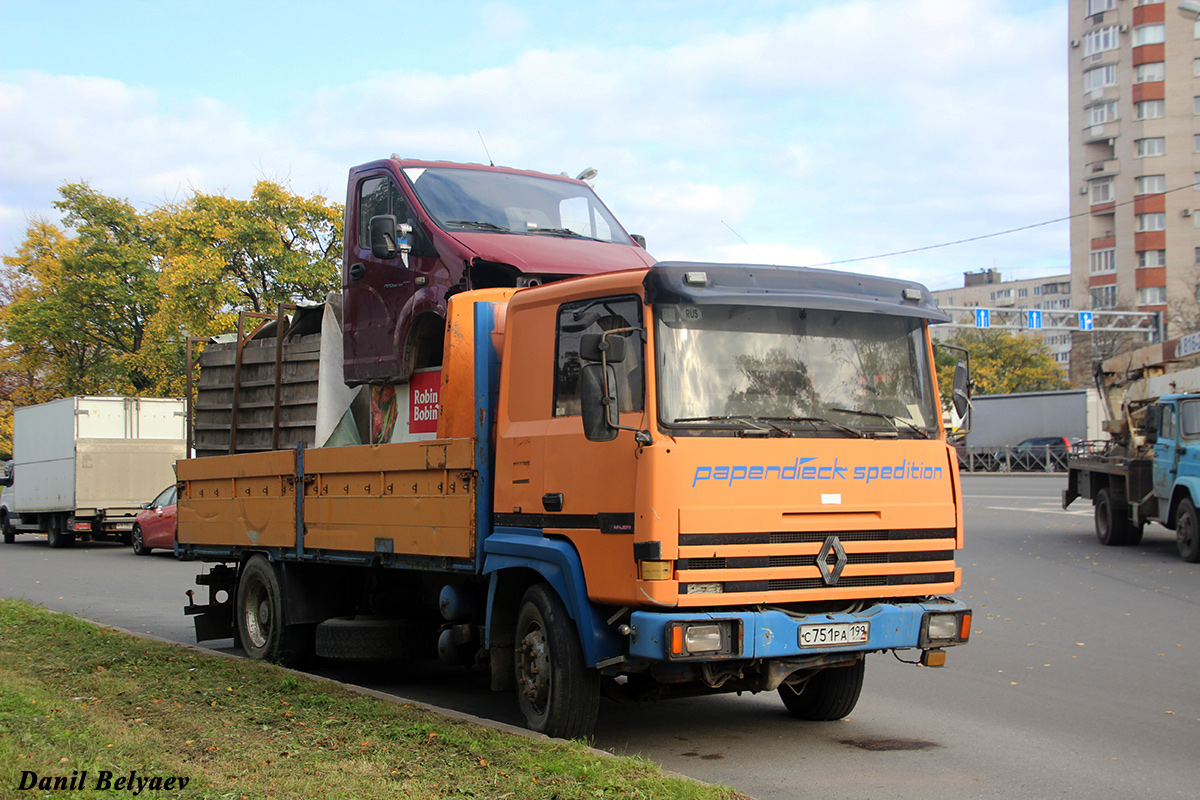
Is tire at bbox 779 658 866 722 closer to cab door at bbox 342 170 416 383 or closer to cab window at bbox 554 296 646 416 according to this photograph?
cab window at bbox 554 296 646 416

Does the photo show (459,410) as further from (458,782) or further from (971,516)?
(971,516)

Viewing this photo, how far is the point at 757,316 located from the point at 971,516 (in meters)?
19.2

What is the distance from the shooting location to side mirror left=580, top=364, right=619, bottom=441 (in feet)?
18.5

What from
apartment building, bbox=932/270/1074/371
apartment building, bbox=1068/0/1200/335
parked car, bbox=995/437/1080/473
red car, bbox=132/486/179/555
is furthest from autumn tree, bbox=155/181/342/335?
apartment building, bbox=932/270/1074/371

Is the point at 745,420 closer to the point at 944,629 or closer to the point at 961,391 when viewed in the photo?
the point at 944,629

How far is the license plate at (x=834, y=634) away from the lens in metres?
5.71

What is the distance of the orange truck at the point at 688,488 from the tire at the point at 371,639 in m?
1.00

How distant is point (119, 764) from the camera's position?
17.4 feet

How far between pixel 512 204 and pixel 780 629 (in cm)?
424

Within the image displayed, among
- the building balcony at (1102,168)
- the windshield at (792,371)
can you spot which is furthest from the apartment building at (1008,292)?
the windshield at (792,371)

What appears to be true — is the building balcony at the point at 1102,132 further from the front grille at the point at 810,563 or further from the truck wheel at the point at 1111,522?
the front grille at the point at 810,563

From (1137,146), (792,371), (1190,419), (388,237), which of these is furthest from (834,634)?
(1137,146)

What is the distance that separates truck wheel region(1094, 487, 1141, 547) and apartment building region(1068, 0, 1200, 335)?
5325 cm

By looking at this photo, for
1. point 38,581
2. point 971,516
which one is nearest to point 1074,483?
point 971,516
